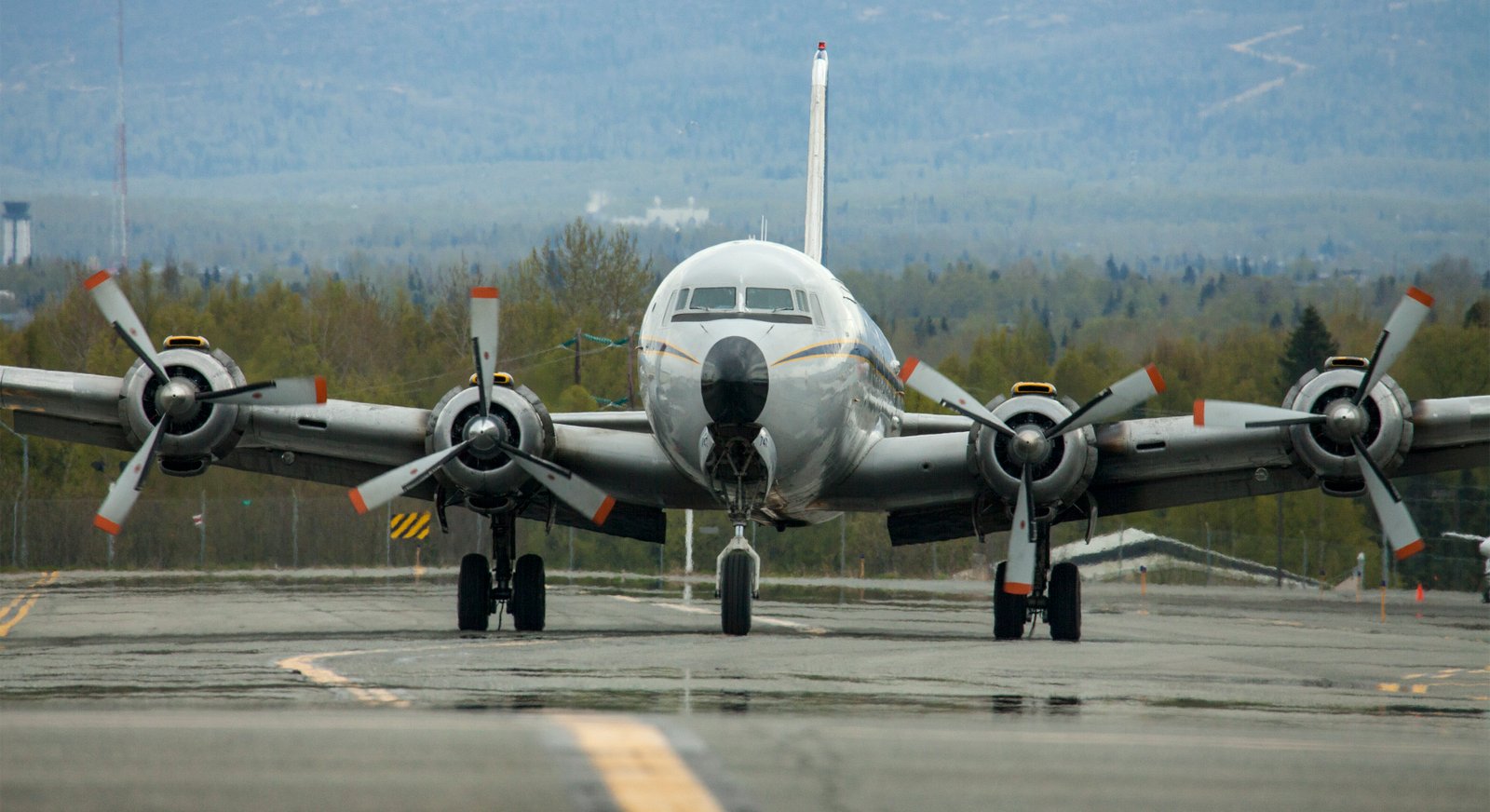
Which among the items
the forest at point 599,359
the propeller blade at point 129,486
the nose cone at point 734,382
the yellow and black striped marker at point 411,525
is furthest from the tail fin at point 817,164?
the forest at point 599,359

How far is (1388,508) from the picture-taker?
63.1 feet

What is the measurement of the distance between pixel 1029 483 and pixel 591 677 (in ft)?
28.6

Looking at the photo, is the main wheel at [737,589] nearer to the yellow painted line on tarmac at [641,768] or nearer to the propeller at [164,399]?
the propeller at [164,399]

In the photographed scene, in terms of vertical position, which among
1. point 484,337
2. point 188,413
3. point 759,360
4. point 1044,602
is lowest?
point 1044,602

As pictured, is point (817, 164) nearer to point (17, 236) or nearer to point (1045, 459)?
point (1045, 459)

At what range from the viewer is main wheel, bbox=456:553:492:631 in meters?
21.2

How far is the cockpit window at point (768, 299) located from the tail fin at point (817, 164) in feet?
32.0

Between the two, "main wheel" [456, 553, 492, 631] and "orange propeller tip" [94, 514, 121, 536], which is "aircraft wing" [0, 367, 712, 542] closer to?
"main wheel" [456, 553, 492, 631]

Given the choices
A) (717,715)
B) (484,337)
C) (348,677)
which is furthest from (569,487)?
(717,715)

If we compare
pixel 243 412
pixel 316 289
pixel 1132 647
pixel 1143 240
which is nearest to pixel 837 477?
pixel 1132 647

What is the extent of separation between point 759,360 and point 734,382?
44 centimetres

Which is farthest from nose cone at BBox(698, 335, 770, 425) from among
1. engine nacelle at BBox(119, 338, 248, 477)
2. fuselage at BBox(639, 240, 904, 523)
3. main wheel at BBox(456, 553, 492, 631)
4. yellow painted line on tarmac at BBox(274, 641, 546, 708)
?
engine nacelle at BBox(119, 338, 248, 477)

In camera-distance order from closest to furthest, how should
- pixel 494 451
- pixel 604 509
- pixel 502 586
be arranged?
pixel 494 451 → pixel 604 509 → pixel 502 586

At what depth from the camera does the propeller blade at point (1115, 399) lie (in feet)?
62.7
